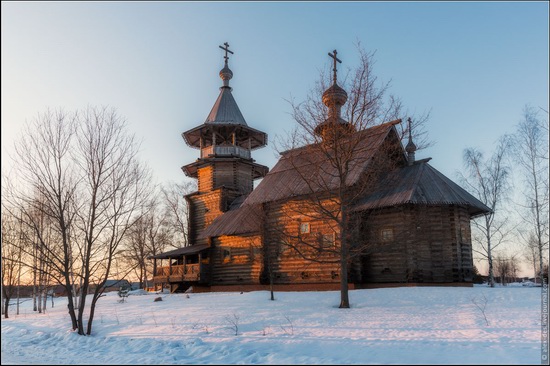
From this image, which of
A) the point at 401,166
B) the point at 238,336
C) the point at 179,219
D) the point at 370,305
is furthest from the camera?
the point at 179,219

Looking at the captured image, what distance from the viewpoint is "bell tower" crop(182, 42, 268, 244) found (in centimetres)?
3291

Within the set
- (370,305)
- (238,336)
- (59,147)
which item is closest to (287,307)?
(370,305)

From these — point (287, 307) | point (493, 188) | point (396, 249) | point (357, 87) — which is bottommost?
point (287, 307)

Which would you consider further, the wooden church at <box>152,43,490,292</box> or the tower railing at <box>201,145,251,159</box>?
the tower railing at <box>201,145,251,159</box>

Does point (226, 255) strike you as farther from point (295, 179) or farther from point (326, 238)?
point (326, 238)

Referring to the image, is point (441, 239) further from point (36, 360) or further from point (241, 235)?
point (36, 360)

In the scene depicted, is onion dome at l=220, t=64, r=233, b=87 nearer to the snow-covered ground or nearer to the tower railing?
the tower railing

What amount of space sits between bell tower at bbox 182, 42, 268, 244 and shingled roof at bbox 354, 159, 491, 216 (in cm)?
1458

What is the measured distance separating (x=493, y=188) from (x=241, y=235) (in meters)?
15.6

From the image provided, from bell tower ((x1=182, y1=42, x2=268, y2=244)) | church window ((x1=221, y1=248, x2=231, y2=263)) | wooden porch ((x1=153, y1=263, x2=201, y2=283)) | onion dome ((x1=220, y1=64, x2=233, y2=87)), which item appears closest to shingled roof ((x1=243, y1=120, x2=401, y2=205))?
church window ((x1=221, y1=248, x2=231, y2=263))

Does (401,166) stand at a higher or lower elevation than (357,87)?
lower

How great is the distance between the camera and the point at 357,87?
14852mm

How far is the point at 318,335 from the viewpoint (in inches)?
383

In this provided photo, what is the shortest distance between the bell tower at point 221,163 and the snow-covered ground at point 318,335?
17192 mm
